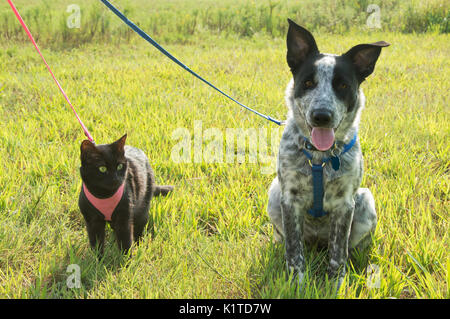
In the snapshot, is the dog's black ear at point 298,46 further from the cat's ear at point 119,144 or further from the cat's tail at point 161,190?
the cat's tail at point 161,190

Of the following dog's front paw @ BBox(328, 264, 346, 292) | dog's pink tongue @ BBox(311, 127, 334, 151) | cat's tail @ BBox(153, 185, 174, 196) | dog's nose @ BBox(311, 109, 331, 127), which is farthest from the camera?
cat's tail @ BBox(153, 185, 174, 196)

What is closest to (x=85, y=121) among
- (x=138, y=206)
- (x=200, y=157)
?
(x=200, y=157)

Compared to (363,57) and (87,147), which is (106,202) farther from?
(363,57)

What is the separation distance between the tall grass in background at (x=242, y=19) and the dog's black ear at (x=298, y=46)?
9.36 metres

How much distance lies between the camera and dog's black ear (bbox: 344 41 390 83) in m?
2.50

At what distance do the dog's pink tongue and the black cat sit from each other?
129cm

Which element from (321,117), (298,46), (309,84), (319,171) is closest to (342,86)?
(309,84)

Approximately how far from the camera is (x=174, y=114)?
554cm

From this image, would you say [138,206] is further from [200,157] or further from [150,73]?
[150,73]

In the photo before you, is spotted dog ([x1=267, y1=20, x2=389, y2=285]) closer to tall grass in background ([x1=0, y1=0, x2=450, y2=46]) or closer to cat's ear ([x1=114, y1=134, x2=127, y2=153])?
cat's ear ([x1=114, y1=134, x2=127, y2=153])

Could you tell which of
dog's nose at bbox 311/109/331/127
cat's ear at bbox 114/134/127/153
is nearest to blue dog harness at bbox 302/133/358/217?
dog's nose at bbox 311/109/331/127

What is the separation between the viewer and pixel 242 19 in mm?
12695

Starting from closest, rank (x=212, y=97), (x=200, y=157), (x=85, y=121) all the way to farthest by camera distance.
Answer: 1. (x=200, y=157)
2. (x=85, y=121)
3. (x=212, y=97)

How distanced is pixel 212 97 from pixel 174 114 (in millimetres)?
1069
